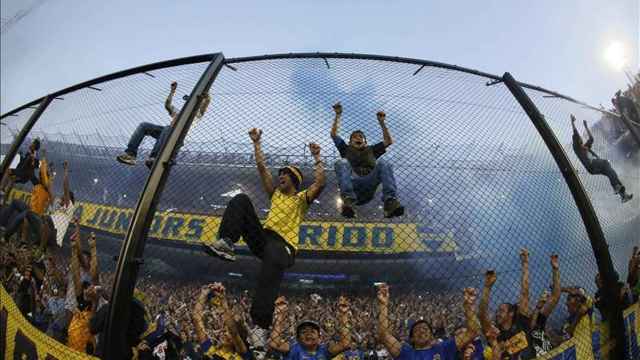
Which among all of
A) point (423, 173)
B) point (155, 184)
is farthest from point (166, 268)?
point (155, 184)

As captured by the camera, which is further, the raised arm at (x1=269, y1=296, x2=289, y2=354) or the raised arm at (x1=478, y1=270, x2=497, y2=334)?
the raised arm at (x1=478, y1=270, x2=497, y2=334)

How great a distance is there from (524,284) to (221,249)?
10.1ft

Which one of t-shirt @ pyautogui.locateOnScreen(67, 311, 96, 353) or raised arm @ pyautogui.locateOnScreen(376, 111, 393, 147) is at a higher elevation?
raised arm @ pyautogui.locateOnScreen(376, 111, 393, 147)

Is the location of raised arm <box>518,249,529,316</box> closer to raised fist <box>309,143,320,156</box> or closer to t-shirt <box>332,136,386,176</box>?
t-shirt <box>332,136,386,176</box>

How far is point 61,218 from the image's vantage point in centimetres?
517

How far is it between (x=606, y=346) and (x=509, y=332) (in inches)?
56.3

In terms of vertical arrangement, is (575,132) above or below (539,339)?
above

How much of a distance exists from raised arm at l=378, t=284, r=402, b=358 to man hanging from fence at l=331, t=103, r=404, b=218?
2.83ft

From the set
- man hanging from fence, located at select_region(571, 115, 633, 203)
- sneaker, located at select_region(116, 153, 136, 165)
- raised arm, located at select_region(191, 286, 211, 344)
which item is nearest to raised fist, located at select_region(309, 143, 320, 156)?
raised arm, located at select_region(191, 286, 211, 344)

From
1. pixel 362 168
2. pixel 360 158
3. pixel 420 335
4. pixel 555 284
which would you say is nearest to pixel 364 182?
pixel 362 168

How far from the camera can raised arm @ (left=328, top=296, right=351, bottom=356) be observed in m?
2.79

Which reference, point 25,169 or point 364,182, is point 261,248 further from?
point 25,169

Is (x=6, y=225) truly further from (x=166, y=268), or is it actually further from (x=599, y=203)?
(x=166, y=268)

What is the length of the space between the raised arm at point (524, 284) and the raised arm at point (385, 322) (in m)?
1.48
